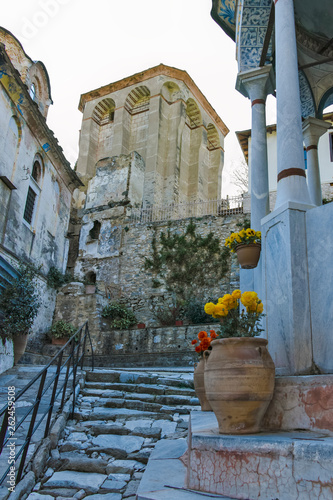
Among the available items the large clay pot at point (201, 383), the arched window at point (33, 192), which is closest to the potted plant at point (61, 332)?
the arched window at point (33, 192)

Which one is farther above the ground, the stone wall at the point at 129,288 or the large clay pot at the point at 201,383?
the stone wall at the point at 129,288

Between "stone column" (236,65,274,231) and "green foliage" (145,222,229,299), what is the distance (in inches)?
409

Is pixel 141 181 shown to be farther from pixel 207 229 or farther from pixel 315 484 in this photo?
pixel 315 484

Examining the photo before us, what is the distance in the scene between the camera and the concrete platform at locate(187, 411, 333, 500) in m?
2.11

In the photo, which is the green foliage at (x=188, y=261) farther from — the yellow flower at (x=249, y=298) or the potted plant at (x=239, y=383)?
the potted plant at (x=239, y=383)

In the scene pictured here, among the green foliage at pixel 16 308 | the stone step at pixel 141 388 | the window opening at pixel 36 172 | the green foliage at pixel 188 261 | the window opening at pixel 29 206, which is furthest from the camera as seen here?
the green foliage at pixel 188 261

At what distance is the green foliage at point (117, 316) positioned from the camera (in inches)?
594

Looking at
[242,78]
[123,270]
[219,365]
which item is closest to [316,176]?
[242,78]

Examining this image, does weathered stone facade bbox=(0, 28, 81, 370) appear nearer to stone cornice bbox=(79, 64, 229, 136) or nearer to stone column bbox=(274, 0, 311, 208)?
stone column bbox=(274, 0, 311, 208)

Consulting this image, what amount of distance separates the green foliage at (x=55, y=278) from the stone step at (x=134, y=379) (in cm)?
876

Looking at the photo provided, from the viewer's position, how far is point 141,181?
20688mm

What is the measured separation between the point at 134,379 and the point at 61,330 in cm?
824

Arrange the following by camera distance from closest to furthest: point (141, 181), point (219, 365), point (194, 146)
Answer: point (219, 365), point (141, 181), point (194, 146)

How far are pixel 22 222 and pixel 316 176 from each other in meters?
9.66
